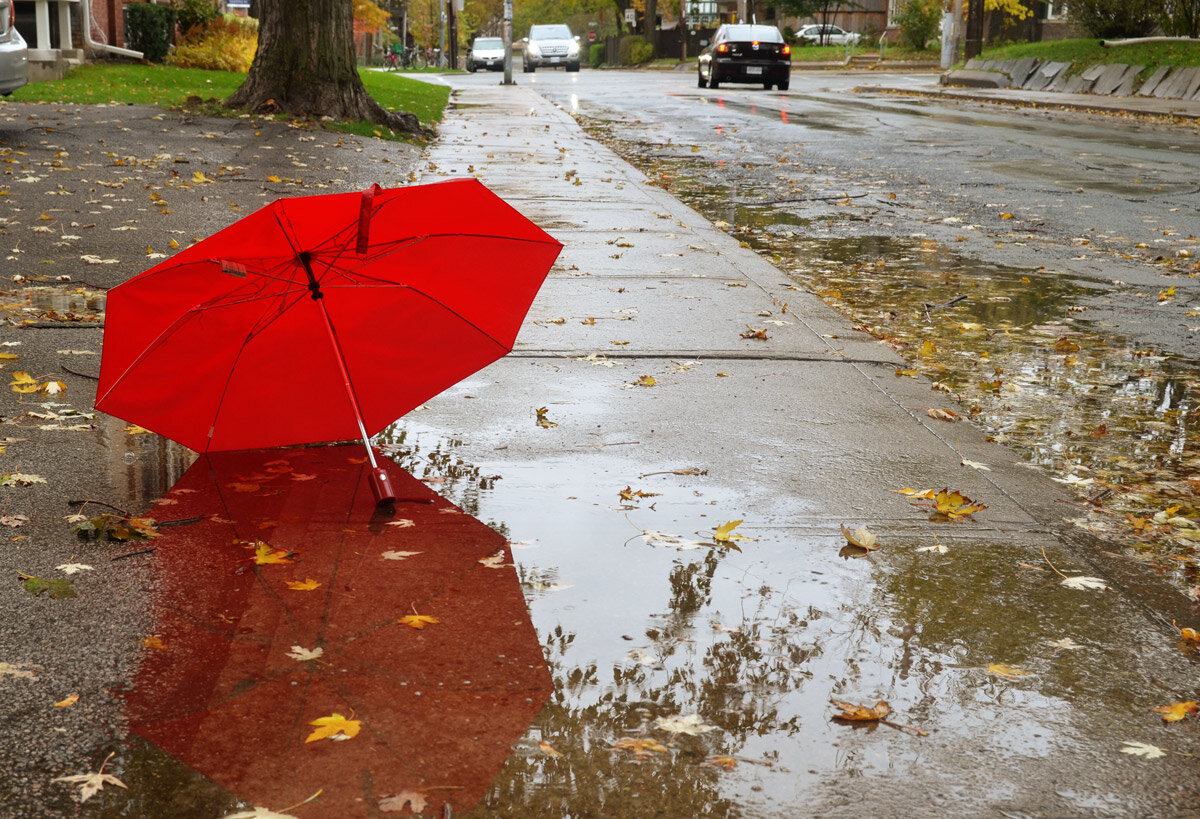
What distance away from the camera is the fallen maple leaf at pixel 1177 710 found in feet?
8.50

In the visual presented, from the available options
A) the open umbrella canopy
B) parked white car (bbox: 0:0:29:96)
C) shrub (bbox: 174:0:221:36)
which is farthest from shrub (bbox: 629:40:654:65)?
the open umbrella canopy

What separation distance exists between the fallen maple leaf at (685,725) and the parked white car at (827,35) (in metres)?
55.0

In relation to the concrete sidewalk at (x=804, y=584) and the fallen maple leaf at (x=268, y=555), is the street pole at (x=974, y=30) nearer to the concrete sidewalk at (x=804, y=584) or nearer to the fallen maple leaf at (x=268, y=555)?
the concrete sidewalk at (x=804, y=584)

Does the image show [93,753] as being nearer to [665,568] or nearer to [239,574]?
[239,574]

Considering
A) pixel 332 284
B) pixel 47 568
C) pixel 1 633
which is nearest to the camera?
pixel 1 633

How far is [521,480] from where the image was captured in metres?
4.02

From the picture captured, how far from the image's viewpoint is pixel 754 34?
1244 inches

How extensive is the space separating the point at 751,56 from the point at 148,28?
15183 mm

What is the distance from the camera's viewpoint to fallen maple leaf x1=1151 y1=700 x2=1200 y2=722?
8.50 feet

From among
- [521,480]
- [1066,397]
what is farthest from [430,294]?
[1066,397]

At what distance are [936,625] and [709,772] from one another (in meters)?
0.91

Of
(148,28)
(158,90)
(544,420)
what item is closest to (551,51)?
(148,28)

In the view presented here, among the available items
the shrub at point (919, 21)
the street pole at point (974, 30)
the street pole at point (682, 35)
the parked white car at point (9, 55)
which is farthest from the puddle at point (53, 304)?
the street pole at point (682, 35)

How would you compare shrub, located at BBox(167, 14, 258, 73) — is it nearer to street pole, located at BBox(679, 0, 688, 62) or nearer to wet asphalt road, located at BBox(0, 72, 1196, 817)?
wet asphalt road, located at BBox(0, 72, 1196, 817)
